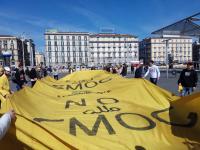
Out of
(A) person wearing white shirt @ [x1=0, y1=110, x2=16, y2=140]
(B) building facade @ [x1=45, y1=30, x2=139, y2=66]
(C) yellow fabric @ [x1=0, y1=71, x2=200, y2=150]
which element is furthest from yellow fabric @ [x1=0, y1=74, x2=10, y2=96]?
(B) building facade @ [x1=45, y1=30, x2=139, y2=66]

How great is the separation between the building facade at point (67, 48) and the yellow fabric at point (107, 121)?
151369 mm

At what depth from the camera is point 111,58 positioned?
158 m

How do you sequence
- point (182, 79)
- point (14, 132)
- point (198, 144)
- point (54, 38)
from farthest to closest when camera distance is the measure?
1. point (54, 38)
2. point (182, 79)
3. point (198, 144)
4. point (14, 132)

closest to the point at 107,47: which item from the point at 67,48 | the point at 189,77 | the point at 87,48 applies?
the point at 87,48

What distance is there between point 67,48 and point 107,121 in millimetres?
157134

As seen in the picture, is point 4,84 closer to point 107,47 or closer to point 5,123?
point 5,123

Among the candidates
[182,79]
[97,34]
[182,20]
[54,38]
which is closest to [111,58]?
[97,34]

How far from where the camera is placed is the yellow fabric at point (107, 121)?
3.30m

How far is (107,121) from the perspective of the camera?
4.38 meters

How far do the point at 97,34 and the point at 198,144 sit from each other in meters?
158

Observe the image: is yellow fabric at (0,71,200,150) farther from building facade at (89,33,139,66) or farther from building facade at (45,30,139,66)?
building facade at (89,33,139,66)

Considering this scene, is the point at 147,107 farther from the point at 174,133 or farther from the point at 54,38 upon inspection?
the point at 54,38

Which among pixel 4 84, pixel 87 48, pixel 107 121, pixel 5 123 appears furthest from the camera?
pixel 87 48

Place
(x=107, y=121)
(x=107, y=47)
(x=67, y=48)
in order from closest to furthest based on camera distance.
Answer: (x=107, y=121) → (x=107, y=47) → (x=67, y=48)
